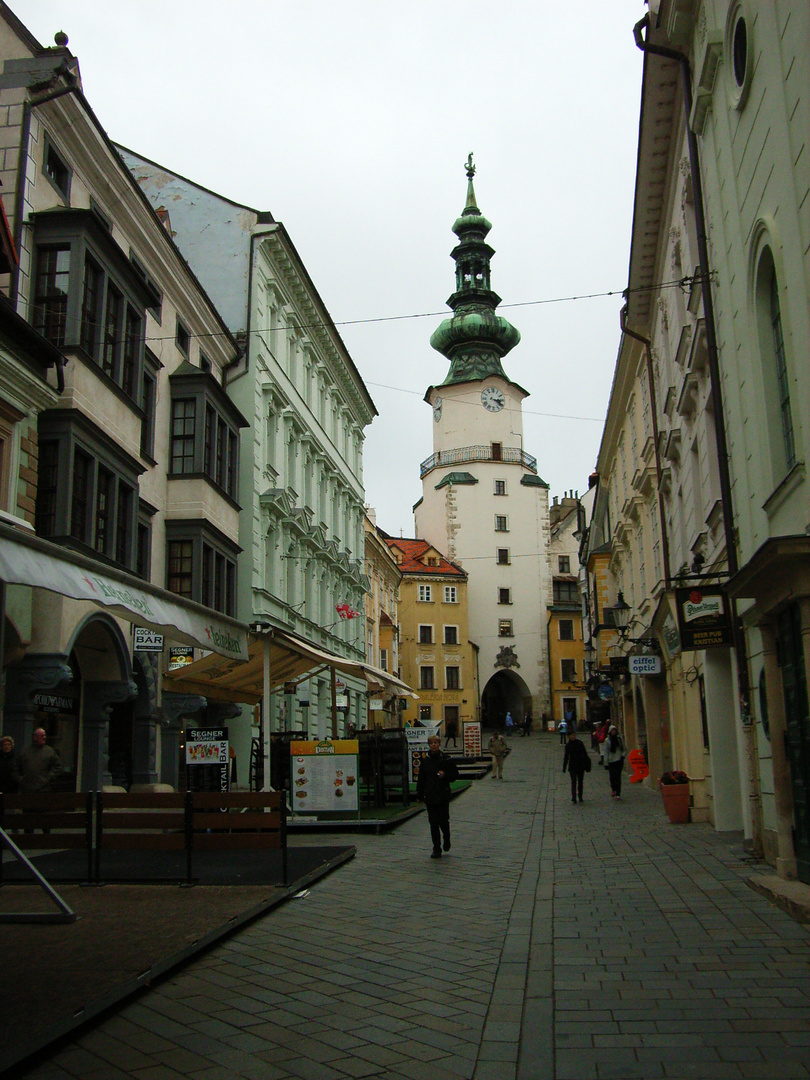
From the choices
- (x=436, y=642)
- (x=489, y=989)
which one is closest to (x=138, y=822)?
(x=489, y=989)

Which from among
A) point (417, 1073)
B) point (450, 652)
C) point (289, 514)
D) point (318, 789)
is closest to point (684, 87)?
point (318, 789)

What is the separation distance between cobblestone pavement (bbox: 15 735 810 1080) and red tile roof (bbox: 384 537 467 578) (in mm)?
61652

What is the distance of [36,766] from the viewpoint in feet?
42.4

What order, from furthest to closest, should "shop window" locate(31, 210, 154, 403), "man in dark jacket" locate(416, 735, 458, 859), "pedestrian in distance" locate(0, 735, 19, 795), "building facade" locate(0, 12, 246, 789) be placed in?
"shop window" locate(31, 210, 154, 403) → "building facade" locate(0, 12, 246, 789) → "man in dark jacket" locate(416, 735, 458, 859) → "pedestrian in distance" locate(0, 735, 19, 795)

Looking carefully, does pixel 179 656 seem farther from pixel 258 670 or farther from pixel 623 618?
pixel 623 618

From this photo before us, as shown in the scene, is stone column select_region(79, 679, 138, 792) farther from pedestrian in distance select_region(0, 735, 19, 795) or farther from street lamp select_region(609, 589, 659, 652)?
street lamp select_region(609, 589, 659, 652)

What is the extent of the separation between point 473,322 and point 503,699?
29.3 metres

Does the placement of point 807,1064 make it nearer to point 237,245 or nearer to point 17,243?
point 17,243

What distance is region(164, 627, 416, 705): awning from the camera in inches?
711

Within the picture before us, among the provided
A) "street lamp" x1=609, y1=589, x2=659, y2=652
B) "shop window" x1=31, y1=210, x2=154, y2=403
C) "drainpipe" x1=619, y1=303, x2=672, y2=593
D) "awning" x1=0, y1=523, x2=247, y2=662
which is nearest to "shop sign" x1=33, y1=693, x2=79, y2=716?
"shop window" x1=31, y1=210, x2=154, y2=403

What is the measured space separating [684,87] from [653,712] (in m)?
18.4

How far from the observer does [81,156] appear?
67.2ft

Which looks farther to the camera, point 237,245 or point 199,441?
point 237,245

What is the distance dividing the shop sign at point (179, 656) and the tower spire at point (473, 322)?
60142mm
